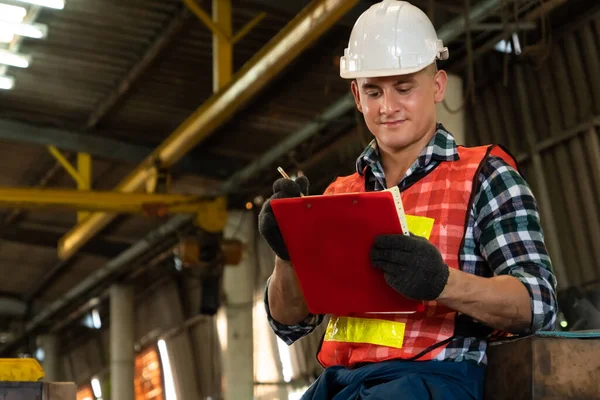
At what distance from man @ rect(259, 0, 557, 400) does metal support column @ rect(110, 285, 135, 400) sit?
46.1 ft

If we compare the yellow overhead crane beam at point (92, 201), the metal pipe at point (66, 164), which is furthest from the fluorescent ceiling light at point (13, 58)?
the metal pipe at point (66, 164)

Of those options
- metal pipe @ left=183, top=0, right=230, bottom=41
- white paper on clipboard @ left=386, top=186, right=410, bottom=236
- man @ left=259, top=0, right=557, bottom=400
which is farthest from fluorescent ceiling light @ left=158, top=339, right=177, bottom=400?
white paper on clipboard @ left=386, top=186, right=410, bottom=236

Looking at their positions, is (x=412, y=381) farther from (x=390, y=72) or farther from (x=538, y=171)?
(x=538, y=171)

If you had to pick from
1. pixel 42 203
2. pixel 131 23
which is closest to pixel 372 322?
pixel 131 23

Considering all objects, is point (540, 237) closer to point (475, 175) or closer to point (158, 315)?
point (475, 175)

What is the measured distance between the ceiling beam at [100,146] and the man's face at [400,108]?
956 cm

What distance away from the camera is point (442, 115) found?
770cm

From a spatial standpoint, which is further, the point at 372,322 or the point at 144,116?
the point at 144,116

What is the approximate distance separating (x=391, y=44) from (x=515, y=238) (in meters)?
0.61

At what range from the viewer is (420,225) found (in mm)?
2371

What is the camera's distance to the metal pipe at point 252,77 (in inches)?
288

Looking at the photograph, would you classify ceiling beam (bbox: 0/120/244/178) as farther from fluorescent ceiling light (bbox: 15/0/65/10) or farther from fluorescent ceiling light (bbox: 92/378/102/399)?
fluorescent ceiling light (bbox: 92/378/102/399)

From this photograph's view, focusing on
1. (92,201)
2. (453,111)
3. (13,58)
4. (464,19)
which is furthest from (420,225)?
(92,201)

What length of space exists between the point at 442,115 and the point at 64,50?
4481mm
